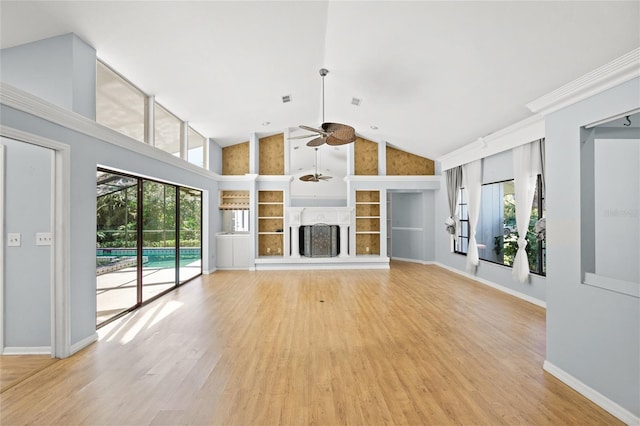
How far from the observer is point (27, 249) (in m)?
2.63

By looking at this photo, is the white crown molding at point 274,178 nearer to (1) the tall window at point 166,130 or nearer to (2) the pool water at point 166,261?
(1) the tall window at point 166,130

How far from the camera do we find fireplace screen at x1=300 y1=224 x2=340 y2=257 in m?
7.26

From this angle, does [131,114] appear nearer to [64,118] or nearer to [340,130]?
[64,118]

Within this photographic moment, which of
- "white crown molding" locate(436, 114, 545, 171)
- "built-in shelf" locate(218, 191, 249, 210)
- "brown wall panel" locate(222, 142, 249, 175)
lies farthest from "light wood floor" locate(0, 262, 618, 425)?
"brown wall panel" locate(222, 142, 249, 175)

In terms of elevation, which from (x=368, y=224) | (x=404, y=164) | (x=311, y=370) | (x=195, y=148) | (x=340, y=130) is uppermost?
(x=195, y=148)

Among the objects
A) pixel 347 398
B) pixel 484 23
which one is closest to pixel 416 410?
pixel 347 398

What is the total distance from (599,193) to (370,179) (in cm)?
487

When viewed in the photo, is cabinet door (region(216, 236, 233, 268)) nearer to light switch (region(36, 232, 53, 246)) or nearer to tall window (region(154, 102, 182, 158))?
tall window (region(154, 102, 182, 158))

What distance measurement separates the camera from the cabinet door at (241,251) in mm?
6977

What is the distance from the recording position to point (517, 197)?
4348 millimetres

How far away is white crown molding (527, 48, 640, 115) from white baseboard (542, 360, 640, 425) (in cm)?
214

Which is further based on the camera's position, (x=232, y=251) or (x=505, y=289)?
(x=232, y=251)

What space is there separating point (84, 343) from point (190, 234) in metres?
3.14

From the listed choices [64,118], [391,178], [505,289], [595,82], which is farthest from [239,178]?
[595,82]
